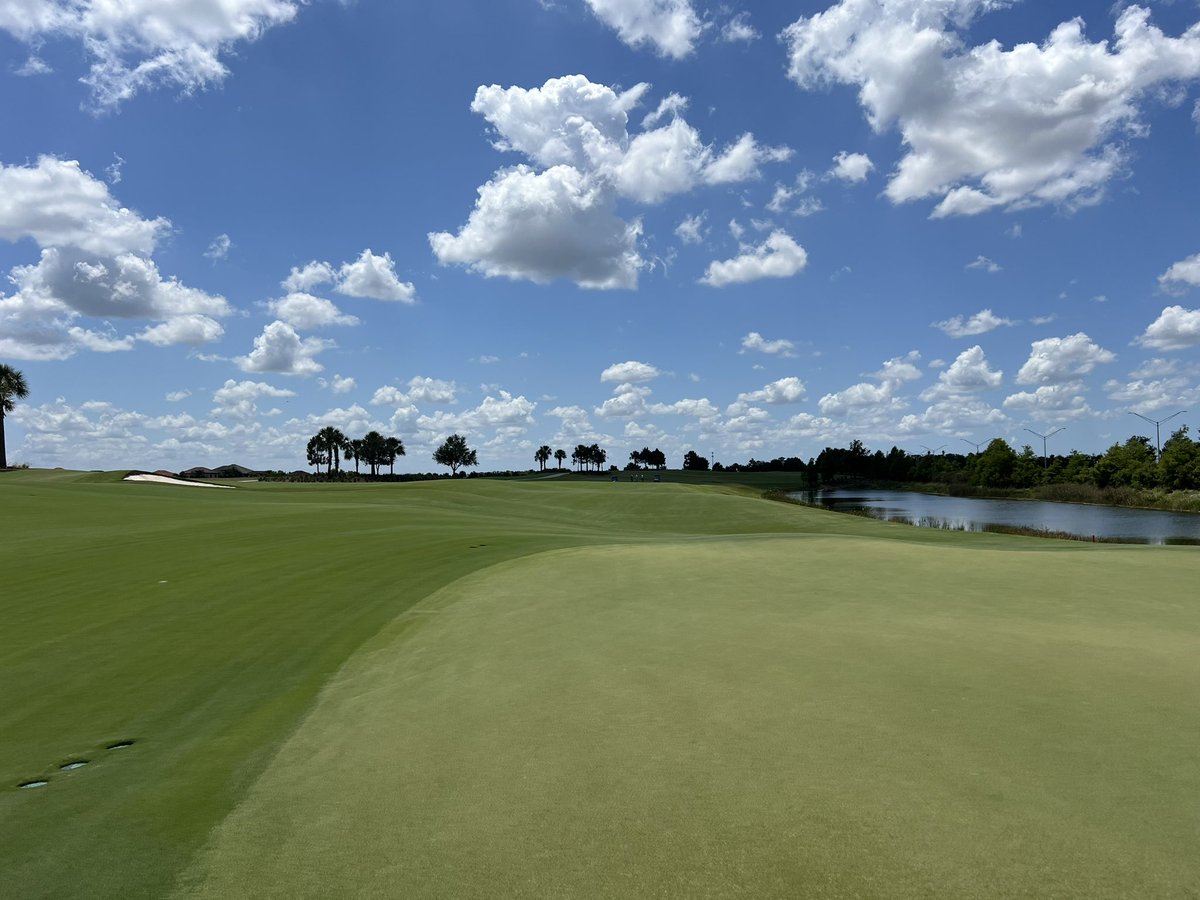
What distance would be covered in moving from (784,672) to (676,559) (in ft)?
33.9

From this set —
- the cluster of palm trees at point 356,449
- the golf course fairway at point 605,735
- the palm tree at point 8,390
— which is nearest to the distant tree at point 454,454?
the cluster of palm trees at point 356,449

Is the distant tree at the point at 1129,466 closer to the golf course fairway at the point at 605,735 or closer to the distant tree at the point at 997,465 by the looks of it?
the distant tree at the point at 997,465

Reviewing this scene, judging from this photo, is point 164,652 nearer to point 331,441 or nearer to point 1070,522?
point 1070,522

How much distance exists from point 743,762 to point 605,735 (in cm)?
144

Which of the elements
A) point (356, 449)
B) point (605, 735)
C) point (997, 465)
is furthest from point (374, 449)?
point (605, 735)

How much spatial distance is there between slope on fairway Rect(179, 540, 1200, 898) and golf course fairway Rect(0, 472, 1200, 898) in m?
0.03

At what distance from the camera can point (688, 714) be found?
293 inches

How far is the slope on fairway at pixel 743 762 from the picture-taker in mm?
4672

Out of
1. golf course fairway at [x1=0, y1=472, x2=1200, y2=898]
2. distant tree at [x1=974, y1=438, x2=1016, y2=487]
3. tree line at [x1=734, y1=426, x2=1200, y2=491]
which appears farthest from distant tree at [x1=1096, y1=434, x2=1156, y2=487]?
golf course fairway at [x1=0, y1=472, x2=1200, y2=898]

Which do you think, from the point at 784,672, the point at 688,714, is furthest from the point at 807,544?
the point at 688,714

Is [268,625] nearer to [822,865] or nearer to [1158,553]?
[822,865]

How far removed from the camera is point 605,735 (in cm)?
702

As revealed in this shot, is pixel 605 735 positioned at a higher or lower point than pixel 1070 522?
higher

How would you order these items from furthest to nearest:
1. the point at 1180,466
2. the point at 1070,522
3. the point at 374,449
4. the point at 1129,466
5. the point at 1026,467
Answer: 1. the point at 374,449
2. the point at 1026,467
3. the point at 1129,466
4. the point at 1180,466
5. the point at 1070,522
